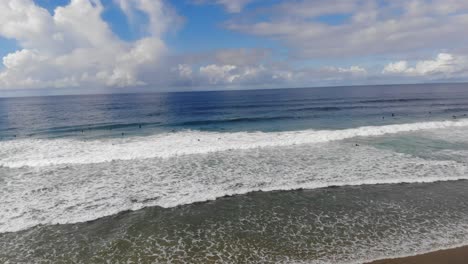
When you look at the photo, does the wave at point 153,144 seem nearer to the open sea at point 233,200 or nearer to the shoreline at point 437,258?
the open sea at point 233,200

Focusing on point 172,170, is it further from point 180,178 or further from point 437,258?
point 437,258

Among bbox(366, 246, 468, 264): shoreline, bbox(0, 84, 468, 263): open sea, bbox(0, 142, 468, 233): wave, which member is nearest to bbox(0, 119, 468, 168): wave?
bbox(0, 84, 468, 263): open sea

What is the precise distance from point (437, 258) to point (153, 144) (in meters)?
22.8

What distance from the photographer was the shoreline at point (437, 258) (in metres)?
8.45

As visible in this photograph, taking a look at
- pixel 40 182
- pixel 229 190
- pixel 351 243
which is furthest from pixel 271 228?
pixel 40 182

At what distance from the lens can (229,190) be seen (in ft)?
47.7

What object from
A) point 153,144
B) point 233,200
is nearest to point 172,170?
point 233,200

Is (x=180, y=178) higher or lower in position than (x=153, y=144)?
lower

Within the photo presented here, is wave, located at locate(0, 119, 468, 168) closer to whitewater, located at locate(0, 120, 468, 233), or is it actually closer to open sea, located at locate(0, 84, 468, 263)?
whitewater, located at locate(0, 120, 468, 233)

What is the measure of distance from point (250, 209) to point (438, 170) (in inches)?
520

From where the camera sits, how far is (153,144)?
25641 mm

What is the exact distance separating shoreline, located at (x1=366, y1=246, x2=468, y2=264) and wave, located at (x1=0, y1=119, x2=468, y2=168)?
54.2ft

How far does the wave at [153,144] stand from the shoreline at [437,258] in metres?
16.5

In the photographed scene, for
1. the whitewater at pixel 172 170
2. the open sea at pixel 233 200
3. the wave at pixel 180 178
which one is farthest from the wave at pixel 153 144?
the wave at pixel 180 178
